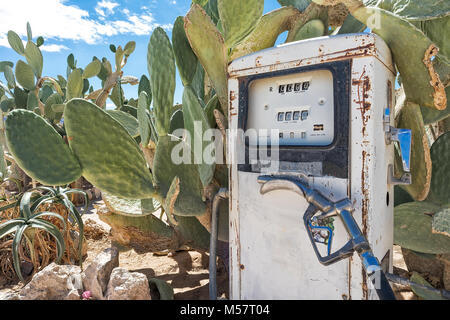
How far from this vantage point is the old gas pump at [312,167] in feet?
2.92

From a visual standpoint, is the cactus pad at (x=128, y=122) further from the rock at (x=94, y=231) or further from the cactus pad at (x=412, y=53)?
the cactus pad at (x=412, y=53)

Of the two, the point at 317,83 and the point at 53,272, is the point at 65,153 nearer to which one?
the point at 53,272

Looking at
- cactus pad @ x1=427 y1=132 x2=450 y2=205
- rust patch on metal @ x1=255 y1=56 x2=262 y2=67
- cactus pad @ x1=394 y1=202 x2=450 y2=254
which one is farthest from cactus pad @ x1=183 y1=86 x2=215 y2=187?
cactus pad @ x1=427 y1=132 x2=450 y2=205

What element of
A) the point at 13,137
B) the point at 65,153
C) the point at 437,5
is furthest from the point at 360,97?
the point at 13,137

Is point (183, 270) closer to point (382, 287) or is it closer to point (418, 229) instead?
point (418, 229)

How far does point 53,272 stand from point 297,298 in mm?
1059

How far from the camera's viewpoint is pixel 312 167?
969 millimetres

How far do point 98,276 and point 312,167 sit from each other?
1.07 meters

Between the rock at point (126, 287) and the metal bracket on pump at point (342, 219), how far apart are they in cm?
67

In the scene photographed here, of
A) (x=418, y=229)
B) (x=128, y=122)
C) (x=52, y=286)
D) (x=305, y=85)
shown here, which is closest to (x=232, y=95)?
(x=305, y=85)

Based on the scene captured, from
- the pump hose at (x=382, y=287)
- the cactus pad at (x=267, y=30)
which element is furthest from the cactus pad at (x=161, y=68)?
the pump hose at (x=382, y=287)

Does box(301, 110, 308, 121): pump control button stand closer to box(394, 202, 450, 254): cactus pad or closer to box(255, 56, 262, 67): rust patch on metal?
box(255, 56, 262, 67): rust patch on metal

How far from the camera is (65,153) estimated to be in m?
1.29

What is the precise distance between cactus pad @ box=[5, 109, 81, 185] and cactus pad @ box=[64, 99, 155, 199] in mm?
58
